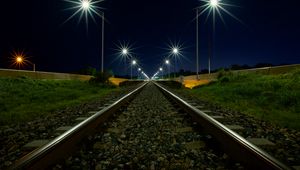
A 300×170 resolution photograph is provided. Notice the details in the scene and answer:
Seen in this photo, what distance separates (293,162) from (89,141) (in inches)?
124

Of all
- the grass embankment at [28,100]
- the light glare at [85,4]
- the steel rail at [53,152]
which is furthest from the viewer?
the light glare at [85,4]

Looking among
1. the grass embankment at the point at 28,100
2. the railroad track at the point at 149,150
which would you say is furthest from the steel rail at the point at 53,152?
the grass embankment at the point at 28,100

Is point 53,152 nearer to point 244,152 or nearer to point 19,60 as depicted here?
point 244,152

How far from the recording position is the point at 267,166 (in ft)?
8.43

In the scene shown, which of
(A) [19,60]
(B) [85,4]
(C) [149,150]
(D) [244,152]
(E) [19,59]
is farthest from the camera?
(E) [19,59]

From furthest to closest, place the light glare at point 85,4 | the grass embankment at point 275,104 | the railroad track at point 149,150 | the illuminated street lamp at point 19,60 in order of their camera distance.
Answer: the illuminated street lamp at point 19,60
the light glare at point 85,4
the grass embankment at point 275,104
the railroad track at point 149,150

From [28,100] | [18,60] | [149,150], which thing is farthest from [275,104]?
[18,60]

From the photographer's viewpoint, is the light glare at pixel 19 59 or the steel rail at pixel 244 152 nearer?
the steel rail at pixel 244 152

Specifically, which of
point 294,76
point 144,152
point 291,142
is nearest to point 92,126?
point 144,152

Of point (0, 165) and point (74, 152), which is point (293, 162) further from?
point (0, 165)

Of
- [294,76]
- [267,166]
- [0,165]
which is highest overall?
[294,76]

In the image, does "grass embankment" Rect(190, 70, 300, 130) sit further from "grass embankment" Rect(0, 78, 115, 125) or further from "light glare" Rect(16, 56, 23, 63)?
"light glare" Rect(16, 56, 23, 63)

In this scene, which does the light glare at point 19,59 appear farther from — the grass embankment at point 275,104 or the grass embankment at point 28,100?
the grass embankment at point 275,104

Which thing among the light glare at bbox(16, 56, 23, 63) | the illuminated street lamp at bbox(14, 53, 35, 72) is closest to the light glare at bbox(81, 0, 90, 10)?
the illuminated street lamp at bbox(14, 53, 35, 72)
